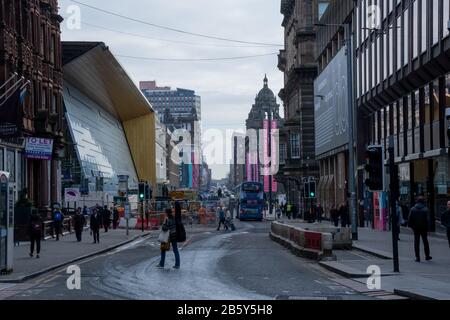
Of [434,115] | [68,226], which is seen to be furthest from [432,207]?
[68,226]

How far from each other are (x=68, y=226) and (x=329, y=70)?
27928 mm

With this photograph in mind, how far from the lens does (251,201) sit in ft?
261

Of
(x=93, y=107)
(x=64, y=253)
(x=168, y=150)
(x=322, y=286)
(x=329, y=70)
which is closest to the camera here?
(x=322, y=286)

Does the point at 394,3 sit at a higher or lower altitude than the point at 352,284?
higher

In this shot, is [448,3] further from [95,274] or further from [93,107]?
[93,107]

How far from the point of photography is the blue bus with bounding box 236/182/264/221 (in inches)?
3061

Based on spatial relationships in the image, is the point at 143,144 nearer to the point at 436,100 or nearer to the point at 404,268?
the point at 436,100

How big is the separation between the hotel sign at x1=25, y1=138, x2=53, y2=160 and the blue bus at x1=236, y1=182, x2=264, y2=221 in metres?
36.7

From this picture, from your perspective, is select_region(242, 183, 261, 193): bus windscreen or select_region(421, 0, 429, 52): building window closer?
select_region(421, 0, 429, 52): building window

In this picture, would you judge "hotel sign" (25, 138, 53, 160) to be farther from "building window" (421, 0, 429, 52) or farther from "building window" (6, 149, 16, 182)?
"building window" (421, 0, 429, 52)

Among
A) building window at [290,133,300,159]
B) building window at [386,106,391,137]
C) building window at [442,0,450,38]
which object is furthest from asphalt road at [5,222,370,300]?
building window at [290,133,300,159]

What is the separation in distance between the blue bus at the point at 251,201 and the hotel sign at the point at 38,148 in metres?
36.7

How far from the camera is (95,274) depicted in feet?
71.7

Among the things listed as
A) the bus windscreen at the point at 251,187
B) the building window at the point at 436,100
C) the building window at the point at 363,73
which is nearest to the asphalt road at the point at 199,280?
the building window at the point at 436,100
